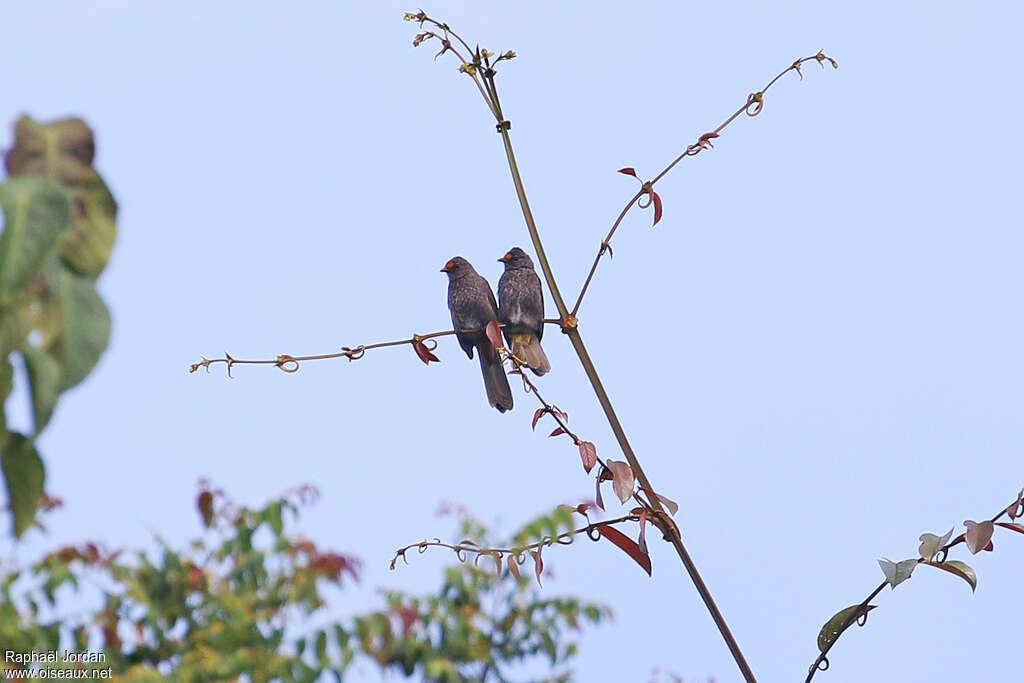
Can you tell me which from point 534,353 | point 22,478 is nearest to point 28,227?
point 22,478

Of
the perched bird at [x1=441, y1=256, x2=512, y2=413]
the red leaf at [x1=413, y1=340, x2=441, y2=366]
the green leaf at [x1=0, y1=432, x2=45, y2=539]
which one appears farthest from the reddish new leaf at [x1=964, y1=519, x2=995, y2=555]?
the perched bird at [x1=441, y1=256, x2=512, y2=413]

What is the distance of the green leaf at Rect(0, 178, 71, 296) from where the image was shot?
602 mm

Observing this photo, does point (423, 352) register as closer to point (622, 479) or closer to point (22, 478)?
point (622, 479)

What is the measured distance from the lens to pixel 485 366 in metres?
3.13

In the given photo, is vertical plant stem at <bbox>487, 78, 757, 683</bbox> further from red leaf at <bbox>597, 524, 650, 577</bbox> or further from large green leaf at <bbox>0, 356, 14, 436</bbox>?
large green leaf at <bbox>0, 356, 14, 436</bbox>

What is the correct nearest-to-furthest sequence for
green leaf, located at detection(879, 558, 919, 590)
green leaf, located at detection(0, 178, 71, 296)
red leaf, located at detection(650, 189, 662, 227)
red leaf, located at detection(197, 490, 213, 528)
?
green leaf, located at detection(0, 178, 71, 296) < green leaf, located at detection(879, 558, 919, 590) < red leaf, located at detection(650, 189, 662, 227) < red leaf, located at detection(197, 490, 213, 528)

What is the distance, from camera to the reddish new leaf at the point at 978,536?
153cm

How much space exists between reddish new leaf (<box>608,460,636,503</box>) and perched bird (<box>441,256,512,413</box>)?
143 cm

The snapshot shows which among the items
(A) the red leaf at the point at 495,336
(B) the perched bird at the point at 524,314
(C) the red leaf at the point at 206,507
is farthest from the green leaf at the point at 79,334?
(C) the red leaf at the point at 206,507

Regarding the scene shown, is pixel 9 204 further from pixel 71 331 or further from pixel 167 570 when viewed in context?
pixel 167 570

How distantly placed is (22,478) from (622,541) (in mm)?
1034

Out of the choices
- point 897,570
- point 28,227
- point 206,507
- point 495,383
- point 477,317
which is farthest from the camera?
point 206,507

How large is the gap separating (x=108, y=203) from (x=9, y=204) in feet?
0.36

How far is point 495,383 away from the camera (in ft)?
10.3
